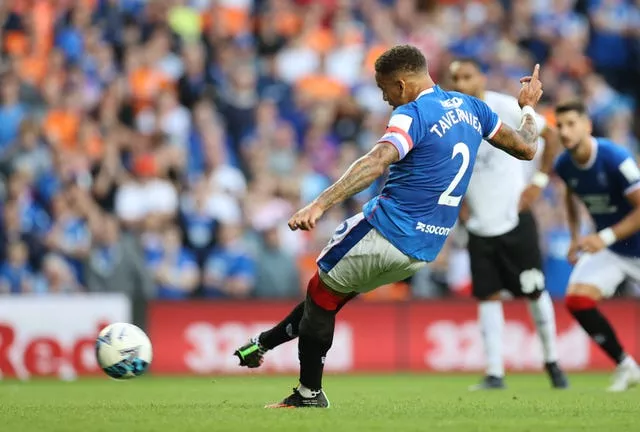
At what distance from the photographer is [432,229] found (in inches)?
317

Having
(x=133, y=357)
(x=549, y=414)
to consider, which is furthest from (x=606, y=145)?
(x=133, y=357)

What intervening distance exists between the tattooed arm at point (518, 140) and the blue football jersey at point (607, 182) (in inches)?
105

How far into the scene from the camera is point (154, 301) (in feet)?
49.0

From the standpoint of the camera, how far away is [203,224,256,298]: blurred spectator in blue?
1554 centimetres

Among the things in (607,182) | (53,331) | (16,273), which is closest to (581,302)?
(607,182)

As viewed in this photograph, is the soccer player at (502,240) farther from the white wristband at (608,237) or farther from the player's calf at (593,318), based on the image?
the white wristband at (608,237)

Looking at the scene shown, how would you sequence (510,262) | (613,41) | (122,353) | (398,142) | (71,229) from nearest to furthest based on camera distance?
1. (398,142)
2. (122,353)
3. (510,262)
4. (71,229)
5. (613,41)

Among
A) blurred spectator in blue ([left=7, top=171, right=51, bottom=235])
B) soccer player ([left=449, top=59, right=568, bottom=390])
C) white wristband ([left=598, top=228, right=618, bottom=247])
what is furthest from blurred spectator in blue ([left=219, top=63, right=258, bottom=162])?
white wristband ([left=598, top=228, right=618, bottom=247])

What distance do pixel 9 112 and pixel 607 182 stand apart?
9.44 metres

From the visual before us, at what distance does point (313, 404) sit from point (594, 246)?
3.33 meters

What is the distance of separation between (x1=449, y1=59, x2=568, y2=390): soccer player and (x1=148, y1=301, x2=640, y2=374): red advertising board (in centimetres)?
351

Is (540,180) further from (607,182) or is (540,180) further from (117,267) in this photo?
(117,267)

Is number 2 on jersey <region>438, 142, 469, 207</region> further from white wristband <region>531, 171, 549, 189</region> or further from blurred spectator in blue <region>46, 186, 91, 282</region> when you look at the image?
blurred spectator in blue <region>46, 186, 91, 282</region>

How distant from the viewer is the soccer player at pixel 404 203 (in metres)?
7.93
